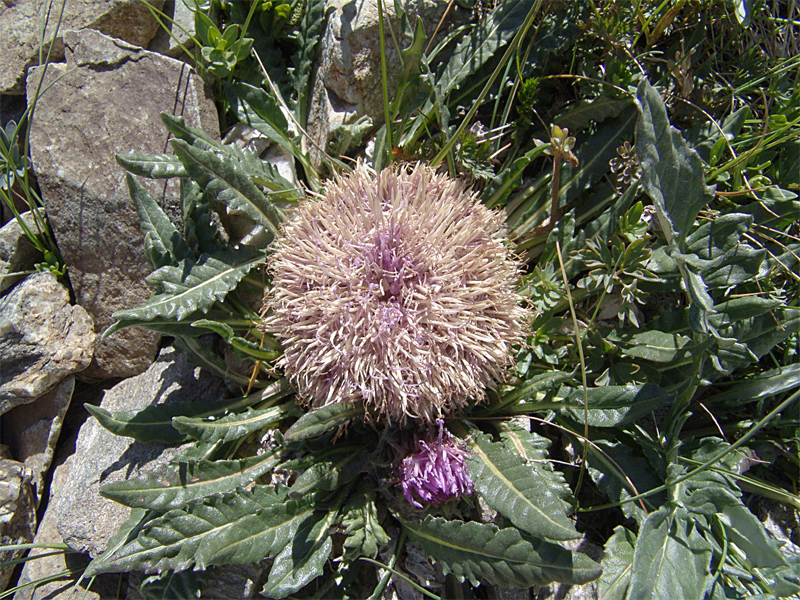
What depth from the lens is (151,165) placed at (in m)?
2.37

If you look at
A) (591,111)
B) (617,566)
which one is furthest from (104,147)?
(617,566)

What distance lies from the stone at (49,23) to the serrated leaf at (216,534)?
110 inches

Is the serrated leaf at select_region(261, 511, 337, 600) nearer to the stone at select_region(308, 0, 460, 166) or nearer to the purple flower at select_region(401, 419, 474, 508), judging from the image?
the purple flower at select_region(401, 419, 474, 508)

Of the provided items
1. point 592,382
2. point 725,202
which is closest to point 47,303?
point 592,382

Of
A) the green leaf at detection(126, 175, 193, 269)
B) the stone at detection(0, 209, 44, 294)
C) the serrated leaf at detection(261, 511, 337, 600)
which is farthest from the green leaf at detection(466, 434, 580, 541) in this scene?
the stone at detection(0, 209, 44, 294)

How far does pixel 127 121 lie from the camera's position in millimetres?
2826

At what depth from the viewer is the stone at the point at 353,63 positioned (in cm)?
282

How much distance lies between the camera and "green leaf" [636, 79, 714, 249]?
2021 millimetres

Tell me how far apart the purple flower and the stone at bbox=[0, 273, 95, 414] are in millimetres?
2024

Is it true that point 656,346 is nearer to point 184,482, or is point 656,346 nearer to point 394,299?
point 394,299

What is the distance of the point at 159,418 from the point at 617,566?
229 cm

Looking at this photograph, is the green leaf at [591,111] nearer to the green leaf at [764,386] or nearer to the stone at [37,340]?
the green leaf at [764,386]

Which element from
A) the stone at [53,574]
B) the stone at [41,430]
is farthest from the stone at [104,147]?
the stone at [53,574]

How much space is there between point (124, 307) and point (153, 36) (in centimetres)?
172
